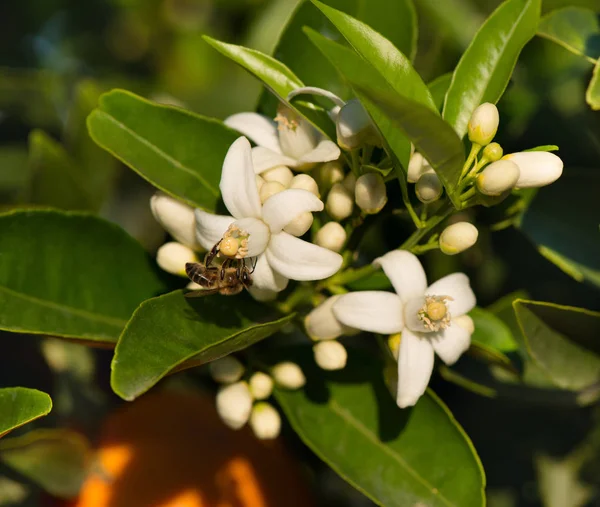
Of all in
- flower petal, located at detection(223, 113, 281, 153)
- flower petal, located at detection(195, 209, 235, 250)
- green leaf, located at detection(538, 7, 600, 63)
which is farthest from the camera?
green leaf, located at detection(538, 7, 600, 63)

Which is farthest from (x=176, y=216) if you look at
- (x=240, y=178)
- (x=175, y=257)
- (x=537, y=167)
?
(x=537, y=167)

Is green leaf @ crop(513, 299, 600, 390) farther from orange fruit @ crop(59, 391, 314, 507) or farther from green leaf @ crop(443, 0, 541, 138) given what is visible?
orange fruit @ crop(59, 391, 314, 507)

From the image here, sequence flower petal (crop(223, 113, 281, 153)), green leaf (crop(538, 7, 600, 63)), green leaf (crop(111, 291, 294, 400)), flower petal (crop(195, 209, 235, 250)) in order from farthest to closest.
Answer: green leaf (crop(538, 7, 600, 63)), flower petal (crop(223, 113, 281, 153)), flower petal (crop(195, 209, 235, 250)), green leaf (crop(111, 291, 294, 400))

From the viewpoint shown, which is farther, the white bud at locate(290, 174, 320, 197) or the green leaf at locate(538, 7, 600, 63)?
the green leaf at locate(538, 7, 600, 63)

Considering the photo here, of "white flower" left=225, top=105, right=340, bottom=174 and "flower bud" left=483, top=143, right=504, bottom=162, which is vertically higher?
"flower bud" left=483, top=143, right=504, bottom=162

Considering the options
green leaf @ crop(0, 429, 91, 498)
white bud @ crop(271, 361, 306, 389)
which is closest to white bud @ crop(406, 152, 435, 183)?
white bud @ crop(271, 361, 306, 389)

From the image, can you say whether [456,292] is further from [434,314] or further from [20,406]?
[20,406]

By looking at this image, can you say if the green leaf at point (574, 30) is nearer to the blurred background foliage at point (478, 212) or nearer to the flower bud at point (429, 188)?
the blurred background foliage at point (478, 212)
